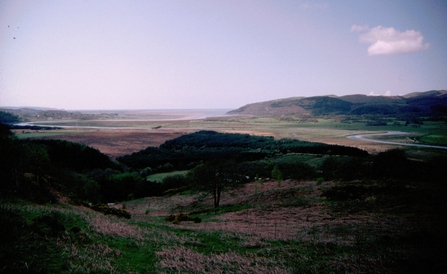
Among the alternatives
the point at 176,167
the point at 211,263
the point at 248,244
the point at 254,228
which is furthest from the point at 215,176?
the point at 176,167

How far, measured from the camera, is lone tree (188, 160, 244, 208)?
1292 inches

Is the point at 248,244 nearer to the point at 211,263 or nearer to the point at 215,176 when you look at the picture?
the point at 211,263

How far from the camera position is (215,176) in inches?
1296

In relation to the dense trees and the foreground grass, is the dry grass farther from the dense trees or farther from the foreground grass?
the dense trees

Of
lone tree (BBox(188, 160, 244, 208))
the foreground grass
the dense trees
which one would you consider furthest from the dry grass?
lone tree (BBox(188, 160, 244, 208))

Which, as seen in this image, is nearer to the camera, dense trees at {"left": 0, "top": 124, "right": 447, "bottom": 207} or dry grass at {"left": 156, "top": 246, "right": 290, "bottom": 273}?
dry grass at {"left": 156, "top": 246, "right": 290, "bottom": 273}

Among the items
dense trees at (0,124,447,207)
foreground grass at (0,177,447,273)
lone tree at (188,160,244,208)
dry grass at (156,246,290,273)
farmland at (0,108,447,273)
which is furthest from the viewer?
lone tree at (188,160,244,208)

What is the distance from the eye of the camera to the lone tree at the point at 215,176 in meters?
Result: 32.8

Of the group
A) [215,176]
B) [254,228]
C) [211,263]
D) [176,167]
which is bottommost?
[176,167]

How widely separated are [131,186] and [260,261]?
4734 centimetres

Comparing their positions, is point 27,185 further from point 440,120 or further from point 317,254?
point 440,120

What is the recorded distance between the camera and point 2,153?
827 inches

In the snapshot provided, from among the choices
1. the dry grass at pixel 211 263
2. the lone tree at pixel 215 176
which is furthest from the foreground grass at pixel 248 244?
the lone tree at pixel 215 176

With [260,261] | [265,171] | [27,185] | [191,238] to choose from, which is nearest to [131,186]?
[265,171]
